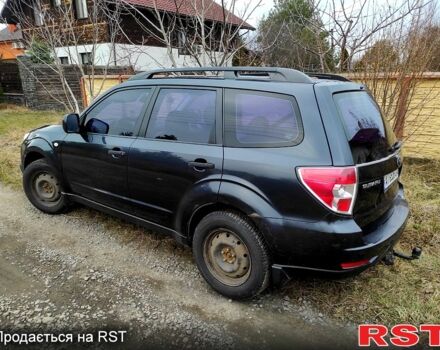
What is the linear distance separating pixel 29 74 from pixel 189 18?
1059cm

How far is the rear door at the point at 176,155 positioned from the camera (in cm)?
281

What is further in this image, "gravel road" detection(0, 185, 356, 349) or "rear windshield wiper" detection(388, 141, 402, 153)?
"rear windshield wiper" detection(388, 141, 402, 153)

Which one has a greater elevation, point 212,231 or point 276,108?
point 276,108

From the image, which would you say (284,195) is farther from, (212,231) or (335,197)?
(212,231)

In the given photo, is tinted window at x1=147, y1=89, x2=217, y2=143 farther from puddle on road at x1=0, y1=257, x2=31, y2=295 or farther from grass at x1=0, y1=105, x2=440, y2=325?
puddle on road at x1=0, y1=257, x2=31, y2=295

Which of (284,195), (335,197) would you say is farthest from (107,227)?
(335,197)

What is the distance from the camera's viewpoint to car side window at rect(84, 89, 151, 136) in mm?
3404

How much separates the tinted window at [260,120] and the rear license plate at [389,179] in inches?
30.5

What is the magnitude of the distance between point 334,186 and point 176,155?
4.24 feet

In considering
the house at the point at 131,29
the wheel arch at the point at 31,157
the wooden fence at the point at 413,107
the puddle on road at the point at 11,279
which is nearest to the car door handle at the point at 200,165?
the puddle on road at the point at 11,279

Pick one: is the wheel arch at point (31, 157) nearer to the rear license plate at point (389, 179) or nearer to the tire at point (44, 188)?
the tire at point (44, 188)

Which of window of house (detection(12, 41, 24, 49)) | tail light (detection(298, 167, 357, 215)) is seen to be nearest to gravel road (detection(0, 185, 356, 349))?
tail light (detection(298, 167, 357, 215))

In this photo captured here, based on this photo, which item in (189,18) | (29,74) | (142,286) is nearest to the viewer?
(142,286)

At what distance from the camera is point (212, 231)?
2844mm
